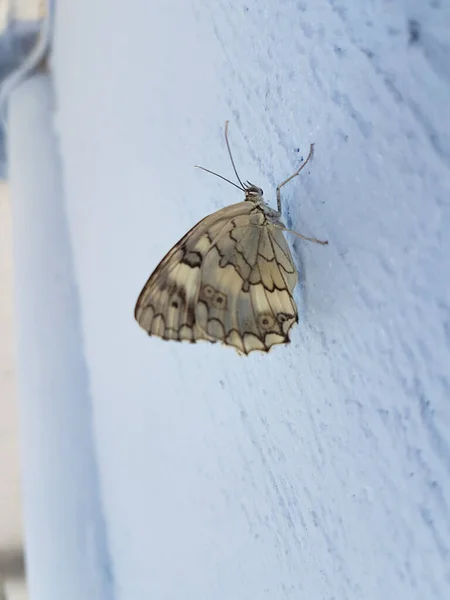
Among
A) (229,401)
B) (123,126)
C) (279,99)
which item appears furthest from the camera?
(123,126)

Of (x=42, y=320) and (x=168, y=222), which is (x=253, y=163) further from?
(x=42, y=320)

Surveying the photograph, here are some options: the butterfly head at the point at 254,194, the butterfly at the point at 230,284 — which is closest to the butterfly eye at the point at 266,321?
the butterfly at the point at 230,284

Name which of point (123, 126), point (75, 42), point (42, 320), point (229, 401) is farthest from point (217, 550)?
point (75, 42)

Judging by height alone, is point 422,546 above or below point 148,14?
below

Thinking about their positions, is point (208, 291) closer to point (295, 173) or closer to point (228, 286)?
point (228, 286)

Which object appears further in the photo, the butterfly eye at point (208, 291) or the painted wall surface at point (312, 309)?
the butterfly eye at point (208, 291)

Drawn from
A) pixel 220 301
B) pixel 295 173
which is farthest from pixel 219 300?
pixel 295 173

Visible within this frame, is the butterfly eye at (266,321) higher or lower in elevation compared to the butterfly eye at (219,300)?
lower

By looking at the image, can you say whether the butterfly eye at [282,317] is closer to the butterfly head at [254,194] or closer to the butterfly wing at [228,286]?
the butterfly wing at [228,286]
